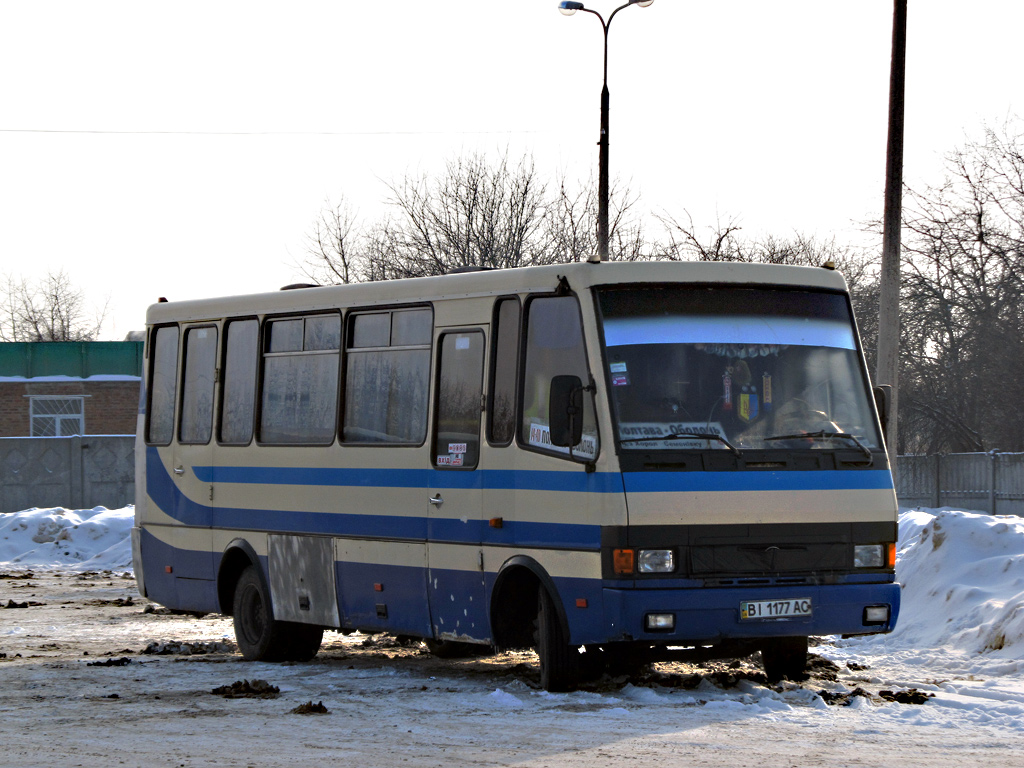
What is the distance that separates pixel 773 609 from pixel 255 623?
17.0ft

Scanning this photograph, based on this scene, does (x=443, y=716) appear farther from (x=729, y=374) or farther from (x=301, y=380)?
(x=301, y=380)

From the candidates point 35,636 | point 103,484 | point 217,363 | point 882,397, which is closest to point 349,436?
point 217,363

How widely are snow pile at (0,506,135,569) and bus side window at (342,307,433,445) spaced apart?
593 inches

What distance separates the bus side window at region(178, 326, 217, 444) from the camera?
13695mm

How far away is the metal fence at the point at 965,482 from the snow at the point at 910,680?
1406cm

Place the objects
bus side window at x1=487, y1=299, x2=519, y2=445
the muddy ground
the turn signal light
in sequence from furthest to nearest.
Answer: bus side window at x1=487, y1=299, x2=519, y2=445 < the turn signal light < the muddy ground

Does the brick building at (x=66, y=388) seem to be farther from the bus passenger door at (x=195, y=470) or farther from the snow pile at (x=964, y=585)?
the snow pile at (x=964, y=585)

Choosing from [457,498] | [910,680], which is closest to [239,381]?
[457,498]

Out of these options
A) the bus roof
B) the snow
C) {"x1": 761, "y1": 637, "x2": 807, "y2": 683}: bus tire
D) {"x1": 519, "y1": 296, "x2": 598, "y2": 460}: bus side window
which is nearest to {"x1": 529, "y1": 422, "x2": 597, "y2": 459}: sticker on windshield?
{"x1": 519, "y1": 296, "x2": 598, "y2": 460}: bus side window

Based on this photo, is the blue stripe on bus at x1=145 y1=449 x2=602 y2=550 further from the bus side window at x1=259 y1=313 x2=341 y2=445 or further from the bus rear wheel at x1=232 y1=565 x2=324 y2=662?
the bus side window at x1=259 y1=313 x2=341 y2=445

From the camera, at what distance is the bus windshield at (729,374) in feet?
31.3

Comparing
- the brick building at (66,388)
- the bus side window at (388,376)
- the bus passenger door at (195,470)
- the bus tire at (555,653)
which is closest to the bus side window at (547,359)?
the bus tire at (555,653)

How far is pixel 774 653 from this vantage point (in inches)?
413

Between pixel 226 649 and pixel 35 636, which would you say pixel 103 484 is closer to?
pixel 35 636
